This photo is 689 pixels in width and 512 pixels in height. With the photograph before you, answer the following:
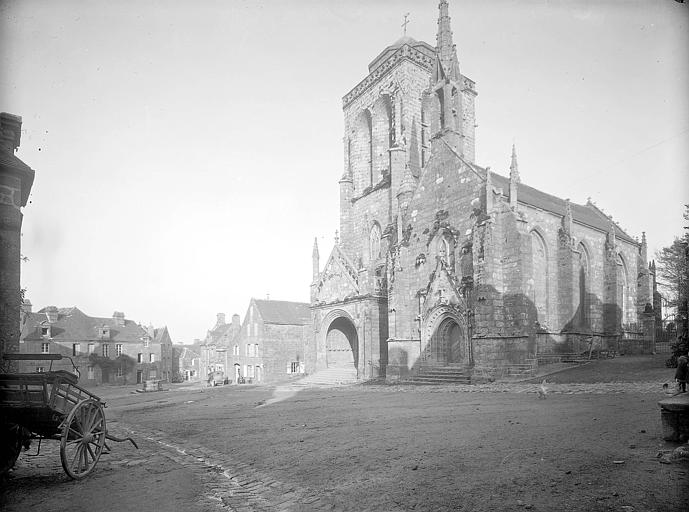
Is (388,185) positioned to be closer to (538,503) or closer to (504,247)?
(504,247)

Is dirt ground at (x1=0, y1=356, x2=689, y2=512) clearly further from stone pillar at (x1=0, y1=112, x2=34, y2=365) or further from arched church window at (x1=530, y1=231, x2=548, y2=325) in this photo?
Result: arched church window at (x1=530, y1=231, x2=548, y2=325)

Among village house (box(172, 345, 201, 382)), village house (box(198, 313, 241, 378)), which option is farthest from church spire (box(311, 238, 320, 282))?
village house (box(172, 345, 201, 382))

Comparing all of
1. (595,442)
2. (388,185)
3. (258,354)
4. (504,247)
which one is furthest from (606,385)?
(258,354)

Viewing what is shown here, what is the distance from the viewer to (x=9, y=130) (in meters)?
11.0

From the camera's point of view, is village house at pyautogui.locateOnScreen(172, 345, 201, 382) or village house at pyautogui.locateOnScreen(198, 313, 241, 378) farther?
village house at pyautogui.locateOnScreen(172, 345, 201, 382)

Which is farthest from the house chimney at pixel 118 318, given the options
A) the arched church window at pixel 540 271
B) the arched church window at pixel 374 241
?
the arched church window at pixel 540 271

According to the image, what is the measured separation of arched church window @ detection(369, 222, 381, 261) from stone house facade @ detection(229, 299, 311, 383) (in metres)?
15.0

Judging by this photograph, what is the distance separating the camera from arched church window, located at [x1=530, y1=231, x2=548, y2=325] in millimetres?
25109

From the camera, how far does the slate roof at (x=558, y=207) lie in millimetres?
26156

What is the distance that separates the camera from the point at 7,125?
10984 mm

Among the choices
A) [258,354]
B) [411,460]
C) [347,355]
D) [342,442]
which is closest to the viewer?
[411,460]

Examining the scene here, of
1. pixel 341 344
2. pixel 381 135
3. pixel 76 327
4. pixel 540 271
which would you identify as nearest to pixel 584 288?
pixel 540 271

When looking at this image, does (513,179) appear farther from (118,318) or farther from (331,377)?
(118,318)

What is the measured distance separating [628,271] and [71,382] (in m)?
37.0
